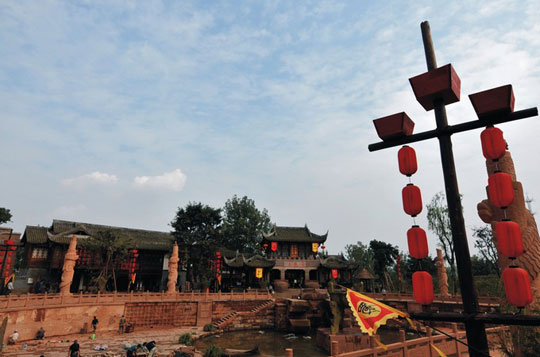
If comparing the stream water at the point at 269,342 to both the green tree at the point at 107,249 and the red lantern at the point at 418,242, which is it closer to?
the green tree at the point at 107,249

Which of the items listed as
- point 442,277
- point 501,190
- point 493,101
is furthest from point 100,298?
point 442,277

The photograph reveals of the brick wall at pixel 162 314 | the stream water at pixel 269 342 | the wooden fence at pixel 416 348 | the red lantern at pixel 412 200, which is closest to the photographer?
the red lantern at pixel 412 200

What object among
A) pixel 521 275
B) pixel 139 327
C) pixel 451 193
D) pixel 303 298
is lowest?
pixel 139 327

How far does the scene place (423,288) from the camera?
4.32 metres

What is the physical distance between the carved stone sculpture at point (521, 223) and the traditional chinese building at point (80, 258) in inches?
1040

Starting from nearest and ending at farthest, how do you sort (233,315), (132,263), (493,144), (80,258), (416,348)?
(493,144) < (416,348) < (233,315) < (80,258) < (132,263)

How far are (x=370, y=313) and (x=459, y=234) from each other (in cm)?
266

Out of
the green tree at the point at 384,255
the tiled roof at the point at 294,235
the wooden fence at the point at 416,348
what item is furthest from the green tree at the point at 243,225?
the wooden fence at the point at 416,348

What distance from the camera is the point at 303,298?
25406 mm

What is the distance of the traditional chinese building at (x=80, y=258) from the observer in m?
26.7

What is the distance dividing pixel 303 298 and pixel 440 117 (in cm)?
2381

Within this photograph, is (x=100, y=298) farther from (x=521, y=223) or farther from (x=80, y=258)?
(x=521, y=223)

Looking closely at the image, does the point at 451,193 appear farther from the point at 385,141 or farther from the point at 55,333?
the point at 55,333

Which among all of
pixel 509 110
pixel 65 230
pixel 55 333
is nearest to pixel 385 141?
pixel 509 110
